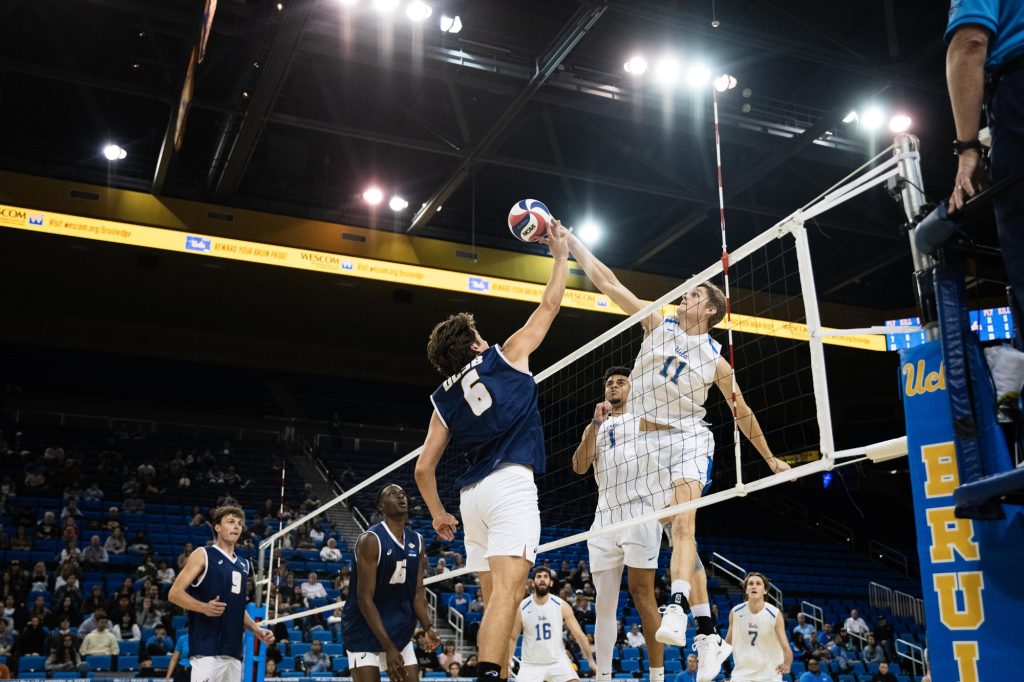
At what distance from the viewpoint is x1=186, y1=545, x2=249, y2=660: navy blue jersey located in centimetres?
784

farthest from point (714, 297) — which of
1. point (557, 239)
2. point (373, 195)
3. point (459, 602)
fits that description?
point (373, 195)

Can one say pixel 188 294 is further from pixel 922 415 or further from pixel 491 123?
pixel 922 415

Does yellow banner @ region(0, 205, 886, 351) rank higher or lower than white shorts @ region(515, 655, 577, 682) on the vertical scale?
higher

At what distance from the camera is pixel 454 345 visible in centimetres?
509

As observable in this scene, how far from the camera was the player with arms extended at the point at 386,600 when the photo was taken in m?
6.33

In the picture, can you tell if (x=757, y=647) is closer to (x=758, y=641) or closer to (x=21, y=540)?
(x=758, y=641)

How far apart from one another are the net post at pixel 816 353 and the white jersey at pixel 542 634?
623cm

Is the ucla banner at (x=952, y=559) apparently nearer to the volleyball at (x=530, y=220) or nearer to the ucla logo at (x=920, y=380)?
the ucla logo at (x=920, y=380)

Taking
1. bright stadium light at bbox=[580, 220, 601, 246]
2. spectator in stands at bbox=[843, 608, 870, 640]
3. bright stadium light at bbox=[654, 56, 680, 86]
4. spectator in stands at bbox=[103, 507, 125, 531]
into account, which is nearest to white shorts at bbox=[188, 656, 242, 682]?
spectator in stands at bbox=[103, 507, 125, 531]

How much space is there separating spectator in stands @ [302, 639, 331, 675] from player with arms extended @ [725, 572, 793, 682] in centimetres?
659

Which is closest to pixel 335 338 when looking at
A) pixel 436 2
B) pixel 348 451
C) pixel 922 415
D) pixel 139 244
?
pixel 348 451

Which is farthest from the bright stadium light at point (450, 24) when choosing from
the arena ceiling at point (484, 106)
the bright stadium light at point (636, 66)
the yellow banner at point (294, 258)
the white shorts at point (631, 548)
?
the white shorts at point (631, 548)

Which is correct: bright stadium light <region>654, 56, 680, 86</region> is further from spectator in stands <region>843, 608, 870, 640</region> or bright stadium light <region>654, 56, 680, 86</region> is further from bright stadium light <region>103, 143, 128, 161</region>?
spectator in stands <region>843, 608, 870, 640</region>

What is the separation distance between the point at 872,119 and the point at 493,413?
15.6m
